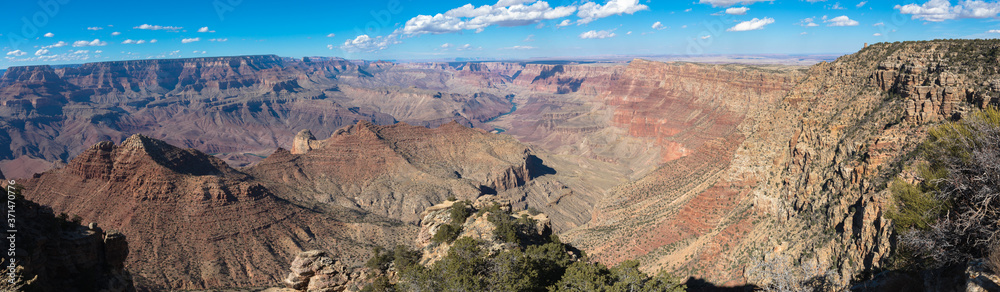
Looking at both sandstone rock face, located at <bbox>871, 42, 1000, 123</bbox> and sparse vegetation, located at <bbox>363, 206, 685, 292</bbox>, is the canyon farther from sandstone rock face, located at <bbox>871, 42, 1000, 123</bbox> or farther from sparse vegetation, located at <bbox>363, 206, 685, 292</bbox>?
sparse vegetation, located at <bbox>363, 206, 685, 292</bbox>

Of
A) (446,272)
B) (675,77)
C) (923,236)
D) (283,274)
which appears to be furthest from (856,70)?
(675,77)

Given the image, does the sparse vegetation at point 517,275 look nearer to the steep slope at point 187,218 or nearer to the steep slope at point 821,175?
the steep slope at point 821,175

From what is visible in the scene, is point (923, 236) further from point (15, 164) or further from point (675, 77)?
point (15, 164)

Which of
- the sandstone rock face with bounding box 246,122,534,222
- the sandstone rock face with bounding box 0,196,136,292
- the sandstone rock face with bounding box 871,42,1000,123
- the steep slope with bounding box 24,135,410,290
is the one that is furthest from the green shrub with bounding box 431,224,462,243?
the sandstone rock face with bounding box 246,122,534,222

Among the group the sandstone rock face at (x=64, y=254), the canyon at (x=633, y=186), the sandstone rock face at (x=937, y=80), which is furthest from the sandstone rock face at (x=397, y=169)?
the sandstone rock face at (x=937, y=80)

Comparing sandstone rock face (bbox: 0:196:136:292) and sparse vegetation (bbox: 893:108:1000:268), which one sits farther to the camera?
sandstone rock face (bbox: 0:196:136:292)
